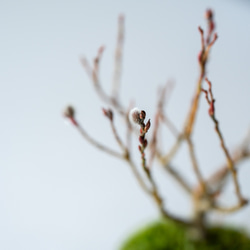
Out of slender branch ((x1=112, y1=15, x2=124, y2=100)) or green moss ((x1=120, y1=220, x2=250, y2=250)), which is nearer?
slender branch ((x1=112, y1=15, x2=124, y2=100))

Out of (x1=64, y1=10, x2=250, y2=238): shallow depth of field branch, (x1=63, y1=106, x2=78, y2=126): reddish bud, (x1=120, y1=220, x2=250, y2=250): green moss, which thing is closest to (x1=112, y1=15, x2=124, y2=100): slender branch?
(x1=64, y1=10, x2=250, y2=238): shallow depth of field branch

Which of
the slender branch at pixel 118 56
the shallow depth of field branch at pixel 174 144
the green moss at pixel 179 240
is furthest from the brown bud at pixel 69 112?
the green moss at pixel 179 240

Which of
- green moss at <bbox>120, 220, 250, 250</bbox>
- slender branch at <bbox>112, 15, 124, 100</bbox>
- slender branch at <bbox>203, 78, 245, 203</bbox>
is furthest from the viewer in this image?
green moss at <bbox>120, 220, 250, 250</bbox>

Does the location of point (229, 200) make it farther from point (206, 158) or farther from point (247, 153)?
point (206, 158)

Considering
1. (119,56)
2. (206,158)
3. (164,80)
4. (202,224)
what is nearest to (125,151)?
(119,56)

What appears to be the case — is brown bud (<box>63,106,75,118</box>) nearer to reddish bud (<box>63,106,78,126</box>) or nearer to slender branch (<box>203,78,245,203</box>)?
reddish bud (<box>63,106,78,126</box>)

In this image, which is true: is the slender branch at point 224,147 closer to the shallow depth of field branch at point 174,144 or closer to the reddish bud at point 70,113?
the shallow depth of field branch at point 174,144

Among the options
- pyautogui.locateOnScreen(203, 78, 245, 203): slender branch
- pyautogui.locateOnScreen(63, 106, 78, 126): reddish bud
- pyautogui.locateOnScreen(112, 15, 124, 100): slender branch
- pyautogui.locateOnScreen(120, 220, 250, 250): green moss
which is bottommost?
pyautogui.locateOnScreen(120, 220, 250, 250): green moss
